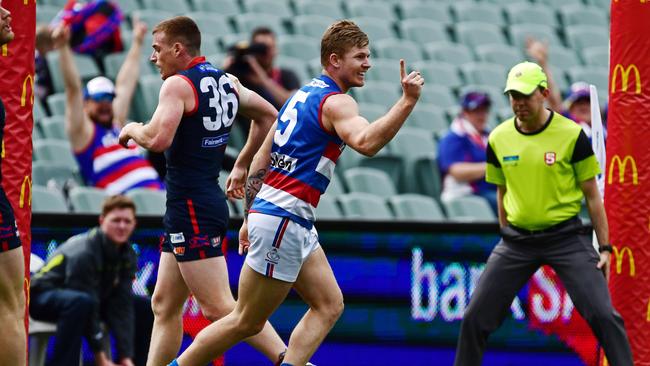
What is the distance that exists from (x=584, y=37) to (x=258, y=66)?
7.04 metres

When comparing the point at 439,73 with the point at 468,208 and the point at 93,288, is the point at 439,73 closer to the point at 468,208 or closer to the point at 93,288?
the point at 468,208

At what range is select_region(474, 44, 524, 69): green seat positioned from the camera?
1616 centimetres

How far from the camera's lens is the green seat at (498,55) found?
1616 centimetres

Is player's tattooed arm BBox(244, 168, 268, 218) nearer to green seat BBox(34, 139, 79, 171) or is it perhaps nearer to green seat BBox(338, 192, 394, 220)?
green seat BBox(338, 192, 394, 220)

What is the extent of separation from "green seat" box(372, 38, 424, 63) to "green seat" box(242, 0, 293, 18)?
1.19m

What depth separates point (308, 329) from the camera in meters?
6.97

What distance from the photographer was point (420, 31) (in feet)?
53.3

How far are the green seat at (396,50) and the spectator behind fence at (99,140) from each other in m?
4.83

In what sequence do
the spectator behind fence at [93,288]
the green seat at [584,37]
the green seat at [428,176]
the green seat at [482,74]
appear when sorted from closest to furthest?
the spectator behind fence at [93,288]
the green seat at [428,176]
the green seat at [482,74]
the green seat at [584,37]

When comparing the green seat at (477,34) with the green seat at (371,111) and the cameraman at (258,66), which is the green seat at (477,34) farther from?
the cameraman at (258,66)

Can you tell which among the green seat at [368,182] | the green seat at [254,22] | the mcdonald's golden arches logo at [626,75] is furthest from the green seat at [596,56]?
the mcdonald's golden arches logo at [626,75]

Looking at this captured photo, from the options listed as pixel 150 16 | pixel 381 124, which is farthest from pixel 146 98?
pixel 381 124

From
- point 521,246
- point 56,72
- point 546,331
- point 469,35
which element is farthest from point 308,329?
point 469,35

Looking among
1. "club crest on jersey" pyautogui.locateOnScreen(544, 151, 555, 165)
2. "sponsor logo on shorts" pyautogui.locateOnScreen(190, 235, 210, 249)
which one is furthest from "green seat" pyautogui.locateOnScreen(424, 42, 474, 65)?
"sponsor logo on shorts" pyautogui.locateOnScreen(190, 235, 210, 249)
